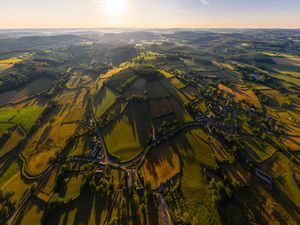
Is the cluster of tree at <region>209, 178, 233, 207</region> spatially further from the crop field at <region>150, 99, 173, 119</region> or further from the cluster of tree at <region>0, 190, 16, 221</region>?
the cluster of tree at <region>0, 190, 16, 221</region>

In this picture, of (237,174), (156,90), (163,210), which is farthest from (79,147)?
(237,174)

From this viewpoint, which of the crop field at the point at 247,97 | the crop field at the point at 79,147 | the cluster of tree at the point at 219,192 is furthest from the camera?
the crop field at the point at 247,97

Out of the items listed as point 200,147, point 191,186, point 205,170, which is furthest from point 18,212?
point 200,147

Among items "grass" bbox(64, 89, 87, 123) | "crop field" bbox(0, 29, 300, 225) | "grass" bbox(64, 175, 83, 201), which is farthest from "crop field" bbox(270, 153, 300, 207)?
"grass" bbox(64, 89, 87, 123)

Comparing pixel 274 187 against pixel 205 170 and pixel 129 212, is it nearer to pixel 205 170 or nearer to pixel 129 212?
pixel 205 170

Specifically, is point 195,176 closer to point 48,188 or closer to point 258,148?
point 258,148

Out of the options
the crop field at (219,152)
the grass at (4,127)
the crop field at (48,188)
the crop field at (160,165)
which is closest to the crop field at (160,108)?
the crop field at (160,165)

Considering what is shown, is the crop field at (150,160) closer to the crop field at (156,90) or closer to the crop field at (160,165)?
the crop field at (160,165)
